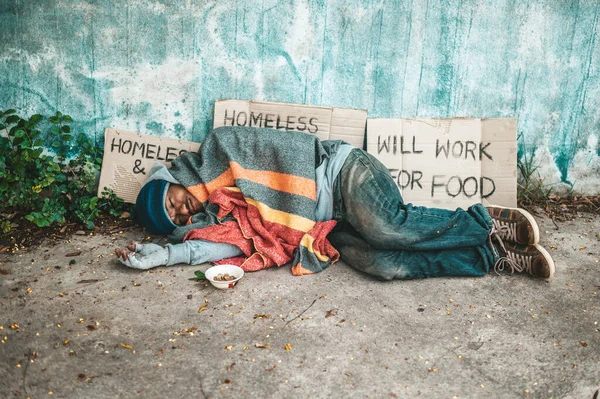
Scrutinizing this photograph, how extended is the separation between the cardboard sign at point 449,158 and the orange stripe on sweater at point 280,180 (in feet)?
2.20

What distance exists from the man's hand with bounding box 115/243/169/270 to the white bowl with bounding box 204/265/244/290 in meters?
0.28

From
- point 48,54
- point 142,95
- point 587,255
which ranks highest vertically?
point 48,54

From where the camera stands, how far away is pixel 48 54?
306cm

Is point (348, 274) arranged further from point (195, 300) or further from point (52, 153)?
point (52, 153)

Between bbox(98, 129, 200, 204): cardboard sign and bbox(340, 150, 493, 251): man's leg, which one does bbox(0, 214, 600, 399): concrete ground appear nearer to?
bbox(340, 150, 493, 251): man's leg

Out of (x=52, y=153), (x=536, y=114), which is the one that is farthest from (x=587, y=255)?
(x=52, y=153)

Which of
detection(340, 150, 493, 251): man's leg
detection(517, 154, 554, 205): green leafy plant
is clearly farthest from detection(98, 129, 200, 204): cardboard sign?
detection(517, 154, 554, 205): green leafy plant

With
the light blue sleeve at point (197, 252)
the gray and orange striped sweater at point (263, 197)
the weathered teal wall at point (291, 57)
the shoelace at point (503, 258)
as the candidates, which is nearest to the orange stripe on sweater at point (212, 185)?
the gray and orange striped sweater at point (263, 197)

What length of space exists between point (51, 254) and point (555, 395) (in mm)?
2455

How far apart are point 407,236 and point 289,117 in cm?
113

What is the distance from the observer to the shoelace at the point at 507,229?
2.55m

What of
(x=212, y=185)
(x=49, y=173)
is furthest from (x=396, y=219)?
(x=49, y=173)

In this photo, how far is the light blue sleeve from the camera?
8.62 ft

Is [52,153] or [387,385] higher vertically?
[52,153]
